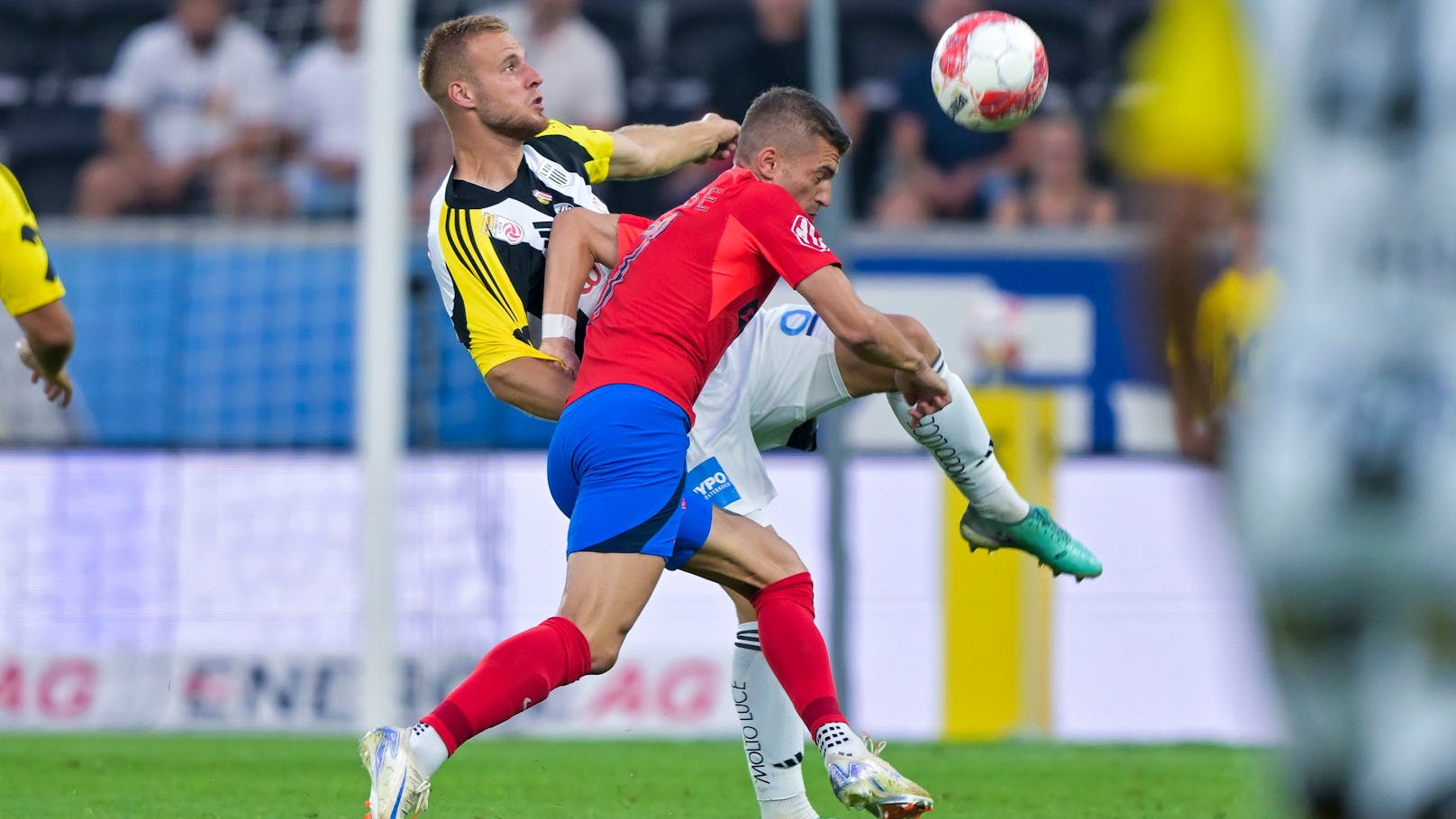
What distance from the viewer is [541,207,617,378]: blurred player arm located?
5430 millimetres

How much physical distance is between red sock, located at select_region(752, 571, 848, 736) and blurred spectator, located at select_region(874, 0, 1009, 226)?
23.5 ft

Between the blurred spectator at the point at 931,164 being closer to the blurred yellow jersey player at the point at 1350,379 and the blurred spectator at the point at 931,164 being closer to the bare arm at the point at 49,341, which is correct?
the bare arm at the point at 49,341

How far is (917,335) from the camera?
18.2 ft

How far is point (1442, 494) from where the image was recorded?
2.21 metres

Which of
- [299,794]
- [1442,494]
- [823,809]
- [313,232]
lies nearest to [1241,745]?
[823,809]

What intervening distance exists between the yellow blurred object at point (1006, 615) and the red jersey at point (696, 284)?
5.09 metres

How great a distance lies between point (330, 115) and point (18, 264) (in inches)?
210

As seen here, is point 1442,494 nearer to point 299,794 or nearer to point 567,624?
point 567,624

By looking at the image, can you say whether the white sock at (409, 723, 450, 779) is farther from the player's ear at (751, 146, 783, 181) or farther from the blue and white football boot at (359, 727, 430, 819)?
the player's ear at (751, 146, 783, 181)

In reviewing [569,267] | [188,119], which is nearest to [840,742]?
[569,267]

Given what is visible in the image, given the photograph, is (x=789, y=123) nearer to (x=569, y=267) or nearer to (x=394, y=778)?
(x=569, y=267)

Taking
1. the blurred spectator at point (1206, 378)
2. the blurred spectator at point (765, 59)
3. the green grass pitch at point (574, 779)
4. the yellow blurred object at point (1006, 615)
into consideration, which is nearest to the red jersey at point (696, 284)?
the green grass pitch at point (574, 779)

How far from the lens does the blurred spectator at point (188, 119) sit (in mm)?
11836

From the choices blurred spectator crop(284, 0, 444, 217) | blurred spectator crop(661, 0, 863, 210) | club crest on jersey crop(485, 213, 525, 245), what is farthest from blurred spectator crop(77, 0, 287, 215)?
club crest on jersey crop(485, 213, 525, 245)
